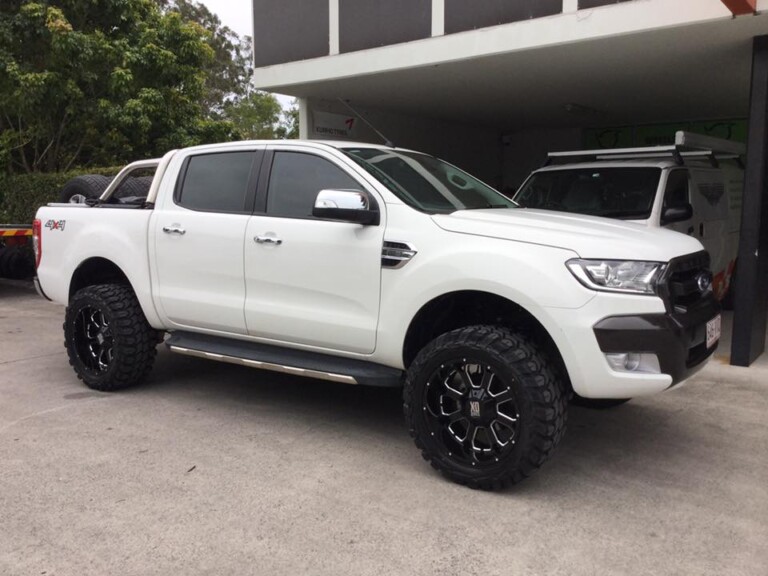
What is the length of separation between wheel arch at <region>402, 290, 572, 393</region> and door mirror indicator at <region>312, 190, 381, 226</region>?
63 centimetres

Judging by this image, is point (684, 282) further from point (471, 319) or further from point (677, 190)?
point (677, 190)

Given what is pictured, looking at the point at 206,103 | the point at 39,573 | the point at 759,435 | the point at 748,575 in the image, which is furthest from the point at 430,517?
the point at 206,103

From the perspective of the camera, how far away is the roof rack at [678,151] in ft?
22.4

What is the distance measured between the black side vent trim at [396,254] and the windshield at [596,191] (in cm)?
327

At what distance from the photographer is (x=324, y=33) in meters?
8.59

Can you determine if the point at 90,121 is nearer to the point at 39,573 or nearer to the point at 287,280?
the point at 287,280

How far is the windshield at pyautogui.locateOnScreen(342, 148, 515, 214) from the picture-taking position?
13.6 ft

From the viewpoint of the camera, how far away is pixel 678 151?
6.75m

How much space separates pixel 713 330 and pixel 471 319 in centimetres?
139

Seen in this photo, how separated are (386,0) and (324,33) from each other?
105 centimetres

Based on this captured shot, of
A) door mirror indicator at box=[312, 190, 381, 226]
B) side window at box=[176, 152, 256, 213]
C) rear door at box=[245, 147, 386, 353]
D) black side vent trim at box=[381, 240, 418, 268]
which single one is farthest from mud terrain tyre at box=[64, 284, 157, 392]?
black side vent trim at box=[381, 240, 418, 268]

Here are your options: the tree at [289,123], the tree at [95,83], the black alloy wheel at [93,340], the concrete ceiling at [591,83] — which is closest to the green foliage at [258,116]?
the tree at [289,123]

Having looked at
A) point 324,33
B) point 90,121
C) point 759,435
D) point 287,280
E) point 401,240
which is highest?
point 324,33

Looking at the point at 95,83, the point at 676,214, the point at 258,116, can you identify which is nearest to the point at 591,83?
the point at 676,214
